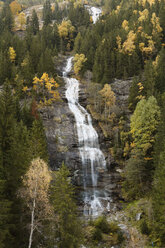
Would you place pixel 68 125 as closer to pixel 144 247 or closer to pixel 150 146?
pixel 150 146

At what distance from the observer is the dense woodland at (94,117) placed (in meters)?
22.5

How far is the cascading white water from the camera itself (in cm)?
3738

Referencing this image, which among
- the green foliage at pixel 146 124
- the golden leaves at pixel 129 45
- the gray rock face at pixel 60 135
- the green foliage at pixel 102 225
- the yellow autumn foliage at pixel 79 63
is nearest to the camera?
the green foliage at pixel 102 225

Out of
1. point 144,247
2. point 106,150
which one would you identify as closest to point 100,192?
point 106,150

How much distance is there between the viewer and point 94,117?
55.2 meters

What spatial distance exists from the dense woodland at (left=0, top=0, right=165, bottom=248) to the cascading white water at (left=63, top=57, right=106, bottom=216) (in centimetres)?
310

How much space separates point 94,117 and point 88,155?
43.2 feet

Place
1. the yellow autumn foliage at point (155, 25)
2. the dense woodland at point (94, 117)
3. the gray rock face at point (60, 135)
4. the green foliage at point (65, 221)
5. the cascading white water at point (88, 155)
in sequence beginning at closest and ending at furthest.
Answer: the green foliage at point (65, 221), the dense woodland at point (94, 117), the cascading white water at point (88, 155), the gray rock face at point (60, 135), the yellow autumn foliage at point (155, 25)

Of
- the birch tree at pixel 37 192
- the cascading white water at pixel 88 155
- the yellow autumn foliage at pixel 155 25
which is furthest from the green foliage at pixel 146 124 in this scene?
the yellow autumn foliage at pixel 155 25

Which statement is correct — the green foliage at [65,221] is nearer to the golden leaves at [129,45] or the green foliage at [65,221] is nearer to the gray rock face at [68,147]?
the gray rock face at [68,147]

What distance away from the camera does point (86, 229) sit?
29.0 metres

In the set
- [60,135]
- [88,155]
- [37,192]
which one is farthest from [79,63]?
[37,192]

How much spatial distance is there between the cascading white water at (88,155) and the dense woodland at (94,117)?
3104mm

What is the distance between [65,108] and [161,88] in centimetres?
2535
